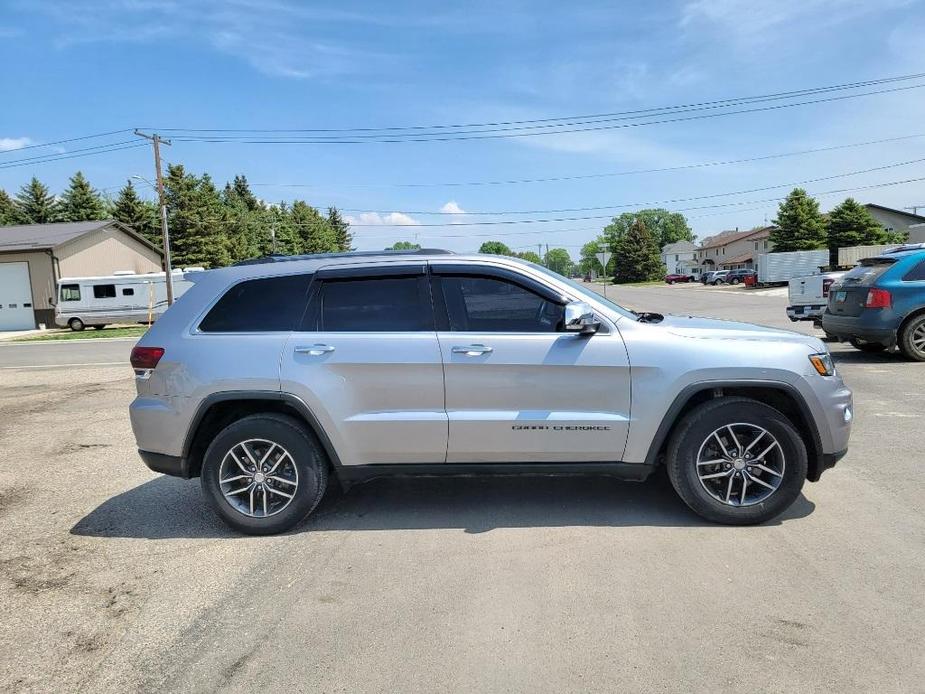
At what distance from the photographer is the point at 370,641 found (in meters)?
3.00

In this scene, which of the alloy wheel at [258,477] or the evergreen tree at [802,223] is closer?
the alloy wheel at [258,477]

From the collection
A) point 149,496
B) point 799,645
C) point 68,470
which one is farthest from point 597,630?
point 68,470

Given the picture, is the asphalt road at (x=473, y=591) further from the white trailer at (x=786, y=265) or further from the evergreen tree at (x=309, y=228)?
the evergreen tree at (x=309, y=228)

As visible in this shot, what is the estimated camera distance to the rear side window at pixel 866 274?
10.1 m

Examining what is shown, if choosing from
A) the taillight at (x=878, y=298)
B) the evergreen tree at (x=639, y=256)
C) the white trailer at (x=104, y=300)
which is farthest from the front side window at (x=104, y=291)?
the evergreen tree at (x=639, y=256)

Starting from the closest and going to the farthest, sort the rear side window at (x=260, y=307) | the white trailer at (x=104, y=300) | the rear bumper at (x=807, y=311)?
the rear side window at (x=260, y=307) → the rear bumper at (x=807, y=311) → the white trailer at (x=104, y=300)

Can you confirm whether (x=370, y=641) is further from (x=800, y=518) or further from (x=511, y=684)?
(x=800, y=518)

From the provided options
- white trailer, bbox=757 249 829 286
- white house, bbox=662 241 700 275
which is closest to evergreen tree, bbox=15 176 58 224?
white trailer, bbox=757 249 829 286

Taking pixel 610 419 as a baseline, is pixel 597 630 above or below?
below

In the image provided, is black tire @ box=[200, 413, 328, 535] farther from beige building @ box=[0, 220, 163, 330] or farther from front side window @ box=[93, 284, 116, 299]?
beige building @ box=[0, 220, 163, 330]

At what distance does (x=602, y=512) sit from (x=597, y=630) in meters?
1.47

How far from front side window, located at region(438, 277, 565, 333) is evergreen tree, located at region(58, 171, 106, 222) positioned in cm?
6247

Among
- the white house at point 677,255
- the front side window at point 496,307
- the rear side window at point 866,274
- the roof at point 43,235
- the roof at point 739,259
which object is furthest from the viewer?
the white house at point 677,255

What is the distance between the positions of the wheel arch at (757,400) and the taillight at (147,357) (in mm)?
3322
